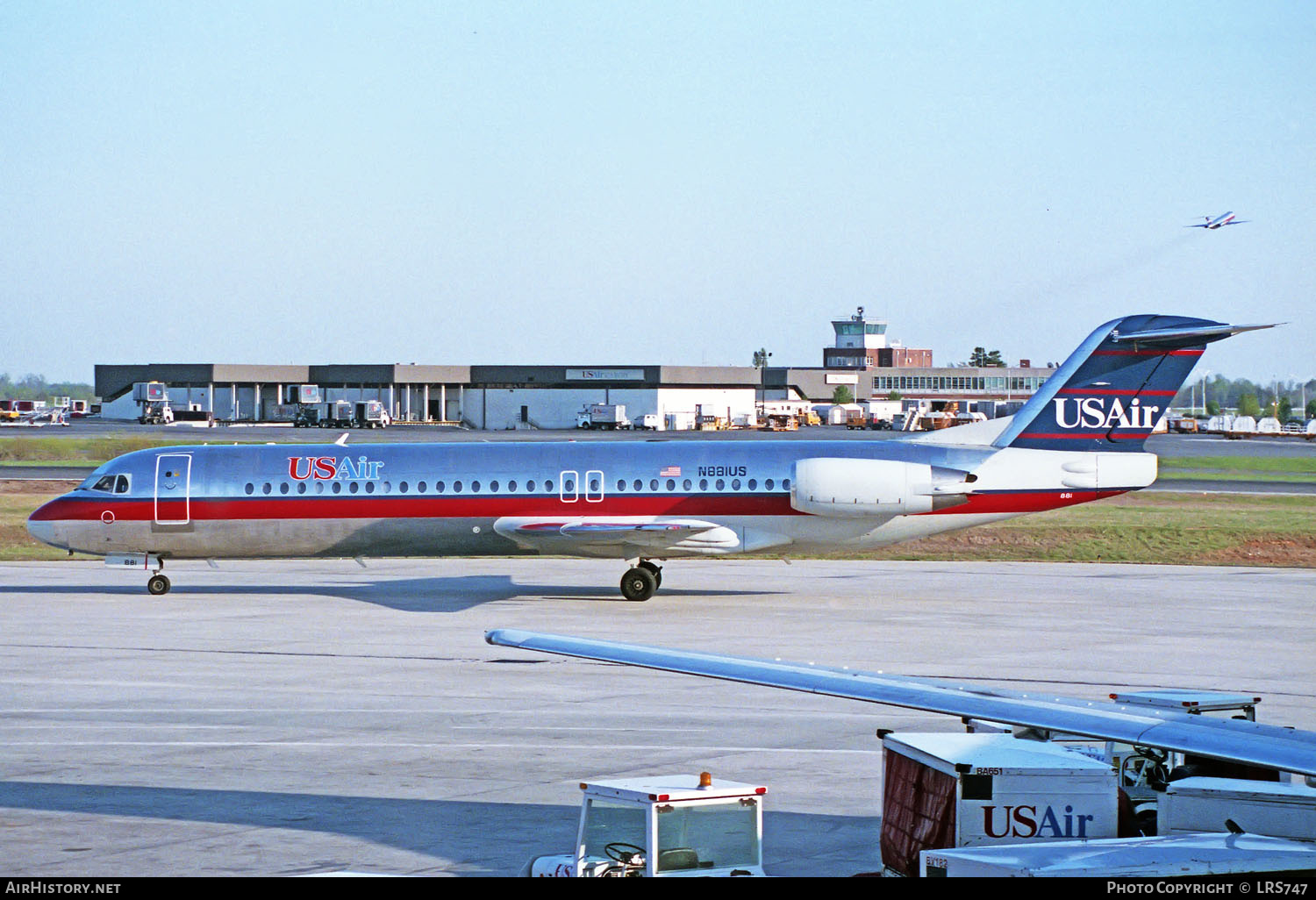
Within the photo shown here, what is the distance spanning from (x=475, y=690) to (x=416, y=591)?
47.5 ft

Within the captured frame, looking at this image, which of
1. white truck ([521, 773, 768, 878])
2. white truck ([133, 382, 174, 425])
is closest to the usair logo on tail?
white truck ([521, 773, 768, 878])

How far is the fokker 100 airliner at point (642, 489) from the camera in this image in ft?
114

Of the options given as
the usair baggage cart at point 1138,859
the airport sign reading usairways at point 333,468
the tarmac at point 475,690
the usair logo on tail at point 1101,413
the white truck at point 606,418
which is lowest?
the tarmac at point 475,690

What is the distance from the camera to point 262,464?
36.3m

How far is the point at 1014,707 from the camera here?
11.0 m

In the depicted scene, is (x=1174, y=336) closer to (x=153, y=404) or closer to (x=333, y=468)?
(x=333, y=468)

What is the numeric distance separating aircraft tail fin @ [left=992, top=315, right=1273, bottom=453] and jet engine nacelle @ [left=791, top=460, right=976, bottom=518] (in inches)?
78.9

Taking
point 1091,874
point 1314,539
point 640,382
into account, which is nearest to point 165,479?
point 1091,874

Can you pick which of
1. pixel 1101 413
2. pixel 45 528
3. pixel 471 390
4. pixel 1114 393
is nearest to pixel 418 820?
pixel 1101 413

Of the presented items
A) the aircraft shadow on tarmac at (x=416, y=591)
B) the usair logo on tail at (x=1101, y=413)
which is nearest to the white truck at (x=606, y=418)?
the aircraft shadow on tarmac at (x=416, y=591)

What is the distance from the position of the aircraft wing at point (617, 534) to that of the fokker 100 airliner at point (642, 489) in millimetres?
44

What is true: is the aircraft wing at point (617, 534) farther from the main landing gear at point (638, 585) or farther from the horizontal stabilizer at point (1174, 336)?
the horizontal stabilizer at point (1174, 336)

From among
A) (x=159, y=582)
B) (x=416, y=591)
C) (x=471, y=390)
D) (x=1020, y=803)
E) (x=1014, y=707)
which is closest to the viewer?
(x=1014, y=707)

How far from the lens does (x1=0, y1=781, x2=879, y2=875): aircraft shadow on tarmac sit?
14117 millimetres
